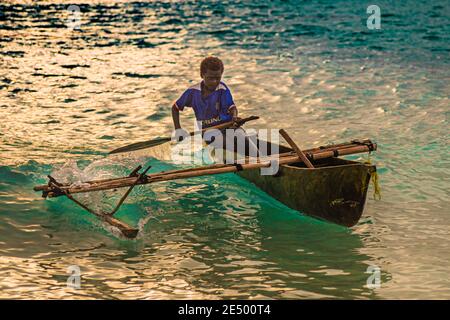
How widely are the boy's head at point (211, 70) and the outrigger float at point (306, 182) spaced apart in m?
1.52

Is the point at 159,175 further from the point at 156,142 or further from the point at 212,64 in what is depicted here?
the point at 212,64

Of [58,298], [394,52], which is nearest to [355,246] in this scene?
[58,298]

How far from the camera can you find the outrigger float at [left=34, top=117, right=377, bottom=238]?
8555 mm

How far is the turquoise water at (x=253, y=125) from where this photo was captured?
317 inches

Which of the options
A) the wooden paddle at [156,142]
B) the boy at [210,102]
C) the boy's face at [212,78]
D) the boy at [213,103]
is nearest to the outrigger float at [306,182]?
the wooden paddle at [156,142]

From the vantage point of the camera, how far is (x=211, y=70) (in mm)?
10383

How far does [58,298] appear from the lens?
7445mm

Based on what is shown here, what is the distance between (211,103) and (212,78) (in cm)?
39

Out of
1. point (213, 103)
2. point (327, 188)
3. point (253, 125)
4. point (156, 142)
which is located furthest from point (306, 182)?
point (253, 125)

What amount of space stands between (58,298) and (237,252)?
2167mm

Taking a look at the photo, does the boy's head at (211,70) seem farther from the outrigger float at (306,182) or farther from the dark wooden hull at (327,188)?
the dark wooden hull at (327,188)

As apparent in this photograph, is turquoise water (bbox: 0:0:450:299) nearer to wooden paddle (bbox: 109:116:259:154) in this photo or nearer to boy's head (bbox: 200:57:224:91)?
wooden paddle (bbox: 109:116:259:154)
